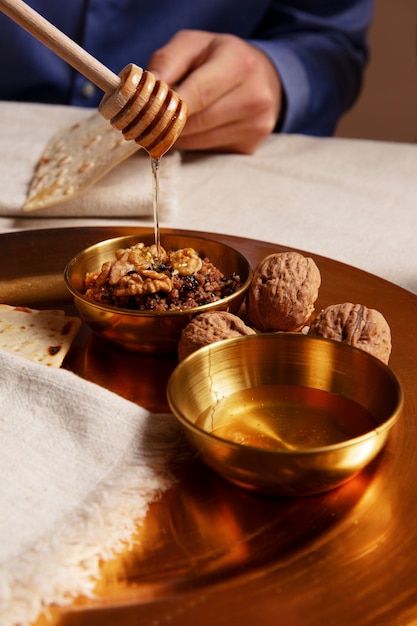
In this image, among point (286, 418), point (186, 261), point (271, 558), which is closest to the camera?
point (271, 558)

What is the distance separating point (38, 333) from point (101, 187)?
20.6 inches

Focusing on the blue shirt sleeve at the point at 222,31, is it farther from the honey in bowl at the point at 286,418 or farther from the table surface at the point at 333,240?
the honey in bowl at the point at 286,418

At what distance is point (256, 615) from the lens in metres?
0.53

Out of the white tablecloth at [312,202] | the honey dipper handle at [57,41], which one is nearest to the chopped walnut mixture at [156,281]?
the honey dipper handle at [57,41]

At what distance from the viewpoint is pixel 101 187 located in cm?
140

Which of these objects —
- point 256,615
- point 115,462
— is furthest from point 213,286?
point 256,615

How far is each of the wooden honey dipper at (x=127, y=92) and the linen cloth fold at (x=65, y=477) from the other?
0.30 m

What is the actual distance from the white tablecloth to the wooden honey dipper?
1.47ft

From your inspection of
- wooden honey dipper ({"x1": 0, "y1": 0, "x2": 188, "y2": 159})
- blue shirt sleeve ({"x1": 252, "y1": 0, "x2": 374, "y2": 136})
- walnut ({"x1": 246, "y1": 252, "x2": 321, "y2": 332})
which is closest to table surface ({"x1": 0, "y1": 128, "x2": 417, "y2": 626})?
walnut ({"x1": 246, "y1": 252, "x2": 321, "y2": 332})

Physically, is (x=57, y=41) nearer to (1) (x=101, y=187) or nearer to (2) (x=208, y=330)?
(2) (x=208, y=330)

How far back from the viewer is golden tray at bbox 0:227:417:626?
1.76 feet

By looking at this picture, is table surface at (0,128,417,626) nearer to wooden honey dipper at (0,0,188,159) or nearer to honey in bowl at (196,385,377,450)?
honey in bowl at (196,385,377,450)

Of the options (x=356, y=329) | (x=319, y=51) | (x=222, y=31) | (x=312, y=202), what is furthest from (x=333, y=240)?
(x=222, y=31)

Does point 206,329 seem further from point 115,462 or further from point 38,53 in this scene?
point 38,53
